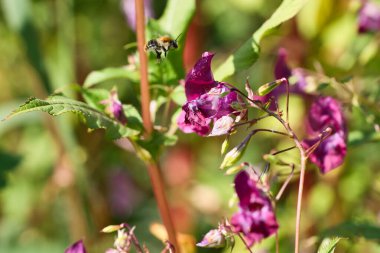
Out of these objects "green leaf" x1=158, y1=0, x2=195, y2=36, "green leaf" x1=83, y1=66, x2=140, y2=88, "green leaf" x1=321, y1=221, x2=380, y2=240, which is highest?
"green leaf" x1=158, y1=0, x2=195, y2=36

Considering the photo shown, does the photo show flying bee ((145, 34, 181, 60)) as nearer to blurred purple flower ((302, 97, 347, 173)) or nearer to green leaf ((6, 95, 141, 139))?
green leaf ((6, 95, 141, 139))

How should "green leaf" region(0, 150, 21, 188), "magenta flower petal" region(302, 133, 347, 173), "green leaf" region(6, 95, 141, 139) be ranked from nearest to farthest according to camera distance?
1. "green leaf" region(6, 95, 141, 139)
2. "magenta flower petal" region(302, 133, 347, 173)
3. "green leaf" region(0, 150, 21, 188)

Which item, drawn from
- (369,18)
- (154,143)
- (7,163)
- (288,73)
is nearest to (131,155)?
(7,163)

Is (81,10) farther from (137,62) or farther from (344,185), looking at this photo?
(137,62)

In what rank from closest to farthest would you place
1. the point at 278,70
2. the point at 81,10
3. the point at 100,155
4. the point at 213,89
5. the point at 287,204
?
the point at 213,89
the point at 278,70
the point at 287,204
the point at 100,155
the point at 81,10

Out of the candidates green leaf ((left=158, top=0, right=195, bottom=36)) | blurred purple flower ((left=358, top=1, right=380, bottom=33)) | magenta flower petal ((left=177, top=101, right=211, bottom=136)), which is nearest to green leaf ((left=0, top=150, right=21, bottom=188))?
green leaf ((left=158, top=0, right=195, bottom=36))

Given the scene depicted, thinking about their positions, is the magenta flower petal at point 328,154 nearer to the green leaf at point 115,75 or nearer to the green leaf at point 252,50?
the green leaf at point 252,50

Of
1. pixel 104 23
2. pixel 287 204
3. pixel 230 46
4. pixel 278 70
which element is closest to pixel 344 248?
pixel 287 204
